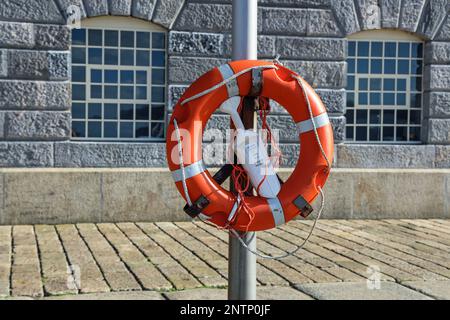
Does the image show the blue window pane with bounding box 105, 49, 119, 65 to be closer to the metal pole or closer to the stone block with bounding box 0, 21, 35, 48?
the stone block with bounding box 0, 21, 35, 48

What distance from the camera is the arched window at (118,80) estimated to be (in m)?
8.99

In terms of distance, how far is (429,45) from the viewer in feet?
31.8

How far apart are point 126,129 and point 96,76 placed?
2.65 ft

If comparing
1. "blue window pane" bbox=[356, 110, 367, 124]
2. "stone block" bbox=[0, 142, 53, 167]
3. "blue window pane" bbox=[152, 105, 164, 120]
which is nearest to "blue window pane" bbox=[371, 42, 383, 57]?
"blue window pane" bbox=[356, 110, 367, 124]

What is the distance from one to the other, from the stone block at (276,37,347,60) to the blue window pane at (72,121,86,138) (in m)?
2.79

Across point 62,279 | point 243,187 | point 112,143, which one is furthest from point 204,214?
point 112,143

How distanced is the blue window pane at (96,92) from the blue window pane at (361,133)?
369 cm

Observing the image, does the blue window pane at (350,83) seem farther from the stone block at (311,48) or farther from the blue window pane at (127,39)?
the blue window pane at (127,39)

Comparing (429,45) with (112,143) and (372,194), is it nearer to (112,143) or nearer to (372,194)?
(372,194)

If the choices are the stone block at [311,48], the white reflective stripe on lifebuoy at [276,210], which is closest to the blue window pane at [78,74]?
the stone block at [311,48]

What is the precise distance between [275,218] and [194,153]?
675 mm

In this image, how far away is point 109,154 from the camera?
8891 mm

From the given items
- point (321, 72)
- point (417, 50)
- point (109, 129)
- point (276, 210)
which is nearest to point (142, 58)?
point (109, 129)

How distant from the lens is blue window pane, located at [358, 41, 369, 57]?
9750 millimetres
